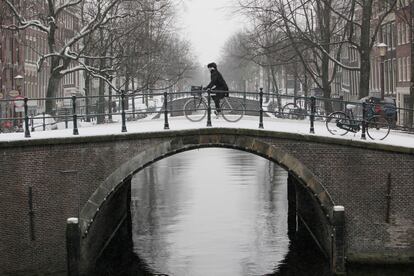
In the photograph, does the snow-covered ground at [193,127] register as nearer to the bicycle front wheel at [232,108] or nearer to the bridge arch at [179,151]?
the bicycle front wheel at [232,108]

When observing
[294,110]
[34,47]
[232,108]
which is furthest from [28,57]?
[232,108]

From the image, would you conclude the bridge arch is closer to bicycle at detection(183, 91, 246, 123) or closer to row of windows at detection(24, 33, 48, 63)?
bicycle at detection(183, 91, 246, 123)

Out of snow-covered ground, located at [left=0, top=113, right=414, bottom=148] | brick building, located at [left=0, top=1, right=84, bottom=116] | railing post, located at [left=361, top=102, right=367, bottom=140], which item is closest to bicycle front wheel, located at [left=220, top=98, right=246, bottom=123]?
snow-covered ground, located at [left=0, top=113, right=414, bottom=148]

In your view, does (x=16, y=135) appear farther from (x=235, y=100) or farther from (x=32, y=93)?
(x=32, y=93)

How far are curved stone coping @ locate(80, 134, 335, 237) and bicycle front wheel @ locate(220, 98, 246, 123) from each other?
3.98 feet

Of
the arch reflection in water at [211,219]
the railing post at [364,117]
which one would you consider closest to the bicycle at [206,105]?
the railing post at [364,117]

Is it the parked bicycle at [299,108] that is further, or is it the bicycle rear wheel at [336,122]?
the bicycle rear wheel at [336,122]

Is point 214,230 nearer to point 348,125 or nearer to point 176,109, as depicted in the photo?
point 176,109

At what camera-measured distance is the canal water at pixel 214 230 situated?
62.3 ft

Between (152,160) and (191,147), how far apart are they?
3.20 feet

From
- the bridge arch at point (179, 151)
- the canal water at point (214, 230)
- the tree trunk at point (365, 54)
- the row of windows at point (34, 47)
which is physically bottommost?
the canal water at point (214, 230)

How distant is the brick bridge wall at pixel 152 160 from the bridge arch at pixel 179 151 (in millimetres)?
22

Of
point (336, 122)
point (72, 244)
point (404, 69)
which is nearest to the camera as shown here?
point (72, 244)

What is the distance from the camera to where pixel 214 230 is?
23.1 metres
